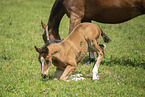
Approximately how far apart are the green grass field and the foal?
1.10 ft

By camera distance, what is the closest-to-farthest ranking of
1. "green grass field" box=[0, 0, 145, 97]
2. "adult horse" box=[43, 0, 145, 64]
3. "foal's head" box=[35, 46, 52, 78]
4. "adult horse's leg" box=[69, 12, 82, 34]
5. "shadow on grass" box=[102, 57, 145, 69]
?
"green grass field" box=[0, 0, 145, 97]
"foal's head" box=[35, 46, 52, 78]
"adult horse" box=[43, 0, 145, 64]
"adult horse's leg" box=[69, 12, 82, 34]
"shadow on grass" box=[102, 57, 145, 69]

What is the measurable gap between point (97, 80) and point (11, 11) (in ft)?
37.2

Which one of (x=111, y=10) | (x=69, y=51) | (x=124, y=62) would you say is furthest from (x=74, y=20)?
(x=124, y=62)

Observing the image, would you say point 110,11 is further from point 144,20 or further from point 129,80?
point 144,20

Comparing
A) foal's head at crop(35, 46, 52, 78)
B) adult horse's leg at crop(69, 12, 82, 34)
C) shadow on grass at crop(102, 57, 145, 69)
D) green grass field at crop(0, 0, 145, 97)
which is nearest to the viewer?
green grass field at crop(0, 0, 145, 97)

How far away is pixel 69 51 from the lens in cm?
529

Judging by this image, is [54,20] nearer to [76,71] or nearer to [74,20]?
[74,20]

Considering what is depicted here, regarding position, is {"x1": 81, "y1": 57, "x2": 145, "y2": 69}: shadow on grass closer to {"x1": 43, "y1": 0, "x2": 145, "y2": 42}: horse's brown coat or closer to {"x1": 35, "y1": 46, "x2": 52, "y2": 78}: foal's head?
{"x1": 43, "y1": 0, "x2": 145, "y2": 42}: horse's brown coat

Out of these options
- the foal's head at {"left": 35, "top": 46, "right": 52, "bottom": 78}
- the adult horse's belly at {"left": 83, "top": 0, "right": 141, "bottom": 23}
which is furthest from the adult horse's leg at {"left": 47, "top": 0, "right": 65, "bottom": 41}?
the foal's head at {"left": 35, "top": 46, "right": 52, "bottom": 78}

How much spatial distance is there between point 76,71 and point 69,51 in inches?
41.2

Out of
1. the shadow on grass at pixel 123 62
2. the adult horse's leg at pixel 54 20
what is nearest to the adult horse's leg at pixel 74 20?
the adult horse's leg at pixel 54 20

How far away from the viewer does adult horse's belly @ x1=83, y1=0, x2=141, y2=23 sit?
636 centimetres

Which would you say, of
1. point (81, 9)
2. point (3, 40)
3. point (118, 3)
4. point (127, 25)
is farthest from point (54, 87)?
point (127, 25)

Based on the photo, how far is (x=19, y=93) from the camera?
4.59m
